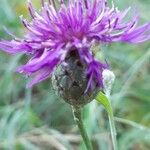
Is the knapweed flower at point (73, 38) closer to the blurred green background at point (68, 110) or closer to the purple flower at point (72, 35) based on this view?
the purple flower at point (72, 35)

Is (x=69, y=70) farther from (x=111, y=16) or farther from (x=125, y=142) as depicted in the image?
(x=125, y=142)

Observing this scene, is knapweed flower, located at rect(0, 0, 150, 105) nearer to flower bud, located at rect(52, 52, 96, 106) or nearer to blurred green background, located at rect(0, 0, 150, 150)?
flower bud, located at rect(52, 52, 96, 106)

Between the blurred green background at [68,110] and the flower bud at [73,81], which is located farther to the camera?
the blurred green background at [68,110]

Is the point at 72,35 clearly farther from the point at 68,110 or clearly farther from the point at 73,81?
the point at 68,110

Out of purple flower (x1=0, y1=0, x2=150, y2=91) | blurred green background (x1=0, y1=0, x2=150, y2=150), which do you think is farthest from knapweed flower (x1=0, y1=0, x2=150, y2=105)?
blurred green background (x1=0, y1=0, x2=150, y2=150)

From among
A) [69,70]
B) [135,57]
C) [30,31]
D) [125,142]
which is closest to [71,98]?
[69,70]

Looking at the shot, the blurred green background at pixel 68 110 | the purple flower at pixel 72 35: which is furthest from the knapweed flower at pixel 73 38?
the blurred green background at pixel 68 110
